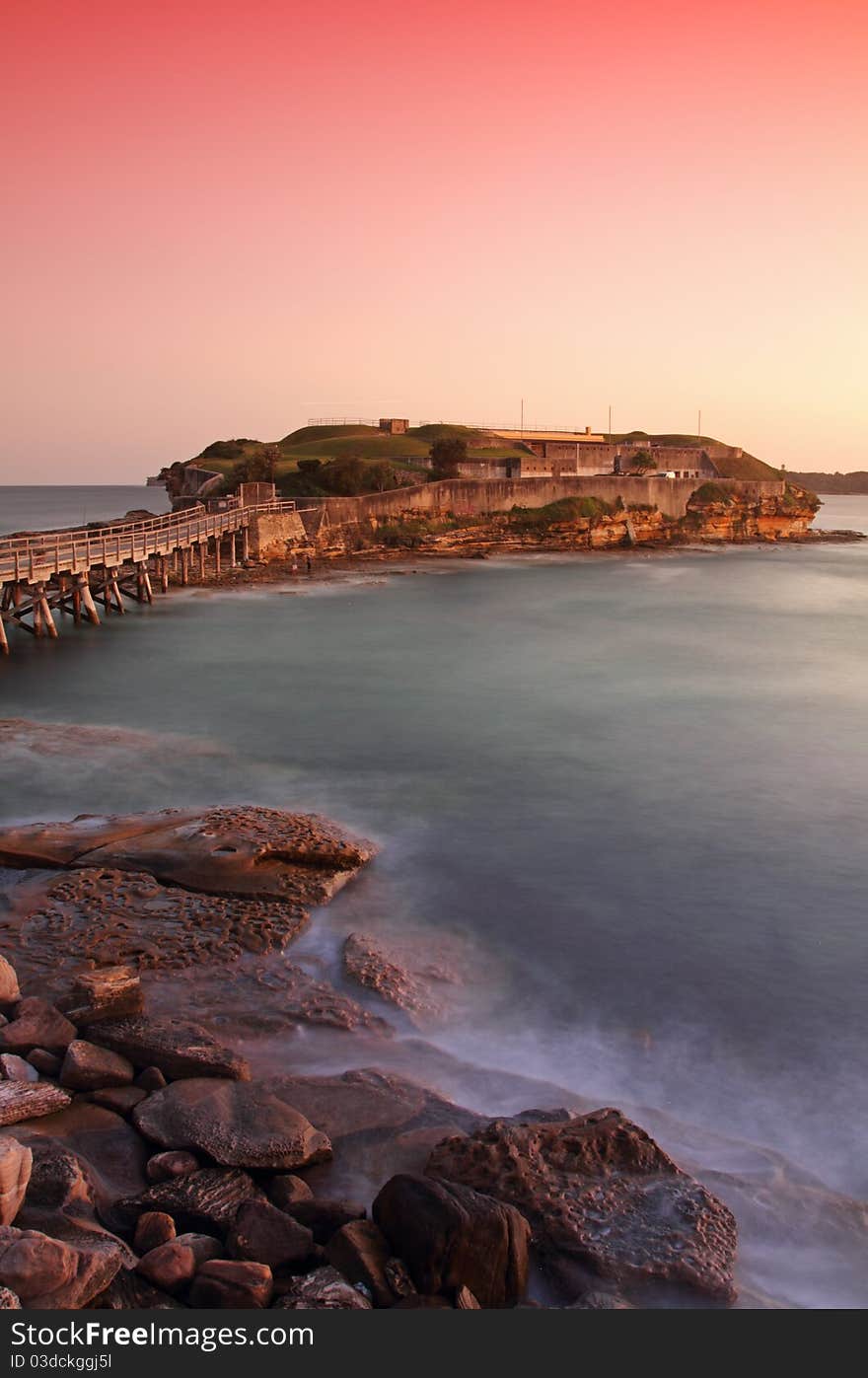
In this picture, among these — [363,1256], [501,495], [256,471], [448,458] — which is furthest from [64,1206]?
[448,458]

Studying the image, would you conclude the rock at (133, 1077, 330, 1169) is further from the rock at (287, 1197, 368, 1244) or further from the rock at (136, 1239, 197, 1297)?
the rock at (136, 1239, 197, 1297)

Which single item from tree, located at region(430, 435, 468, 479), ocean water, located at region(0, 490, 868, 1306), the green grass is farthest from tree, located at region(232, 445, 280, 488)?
ocean water, located at region(0, 490, 868, 1306)

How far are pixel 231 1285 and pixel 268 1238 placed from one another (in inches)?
11.7

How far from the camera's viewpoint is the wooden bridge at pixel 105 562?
20297 millimetres

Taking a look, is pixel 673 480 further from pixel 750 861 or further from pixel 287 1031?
pixel 287 1031

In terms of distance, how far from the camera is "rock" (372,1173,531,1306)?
12.6 feet

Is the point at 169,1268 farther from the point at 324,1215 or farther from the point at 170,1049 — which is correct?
the point at 170,1049

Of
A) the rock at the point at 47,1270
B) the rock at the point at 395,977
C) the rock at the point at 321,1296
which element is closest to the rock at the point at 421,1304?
the rock at the point at 321,1296

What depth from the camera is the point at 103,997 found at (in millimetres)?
5496

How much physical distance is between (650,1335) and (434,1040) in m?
2.51

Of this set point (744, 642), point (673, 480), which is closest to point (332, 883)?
point (744, 642)

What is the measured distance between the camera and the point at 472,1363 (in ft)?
11.1

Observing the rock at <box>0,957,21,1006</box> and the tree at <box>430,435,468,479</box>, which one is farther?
the tree at <box>430,435,468,479</box>

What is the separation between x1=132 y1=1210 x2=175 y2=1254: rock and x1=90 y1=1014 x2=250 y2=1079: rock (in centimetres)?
116
